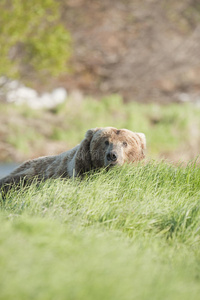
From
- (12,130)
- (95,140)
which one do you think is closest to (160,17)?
(12,130)

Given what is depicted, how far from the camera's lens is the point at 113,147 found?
170 inches

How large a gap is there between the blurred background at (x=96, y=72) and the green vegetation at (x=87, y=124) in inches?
1.2

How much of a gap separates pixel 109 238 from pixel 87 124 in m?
11.0

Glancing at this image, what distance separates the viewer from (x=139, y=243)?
3.11 m

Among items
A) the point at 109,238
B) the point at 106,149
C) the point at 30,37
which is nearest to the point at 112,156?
the point at 106,149

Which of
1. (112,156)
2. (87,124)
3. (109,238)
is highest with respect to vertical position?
(87,124)

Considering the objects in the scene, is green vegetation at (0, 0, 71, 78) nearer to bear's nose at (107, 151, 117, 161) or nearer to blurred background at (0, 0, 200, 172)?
blurred background at (0, 0, 200, 172)

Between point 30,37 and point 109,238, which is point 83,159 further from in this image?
point 30,37

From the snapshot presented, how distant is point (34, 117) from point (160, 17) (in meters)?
7.41

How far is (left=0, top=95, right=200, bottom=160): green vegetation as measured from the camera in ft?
42.7

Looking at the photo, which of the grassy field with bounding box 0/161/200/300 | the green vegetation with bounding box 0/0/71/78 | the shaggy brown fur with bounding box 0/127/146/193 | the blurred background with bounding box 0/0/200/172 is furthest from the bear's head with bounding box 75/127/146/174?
the green vegetation with bounding box 0/0/71/78

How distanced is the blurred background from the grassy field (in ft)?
22.7

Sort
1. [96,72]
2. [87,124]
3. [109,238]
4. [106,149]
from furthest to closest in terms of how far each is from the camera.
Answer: [96,72]
[87,124]
[106,149]
[109,238]

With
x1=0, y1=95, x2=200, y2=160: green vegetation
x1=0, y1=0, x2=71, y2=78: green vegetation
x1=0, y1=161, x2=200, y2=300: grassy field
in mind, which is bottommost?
x1=0, y1=161, x2=200, y2=300: grassy field
